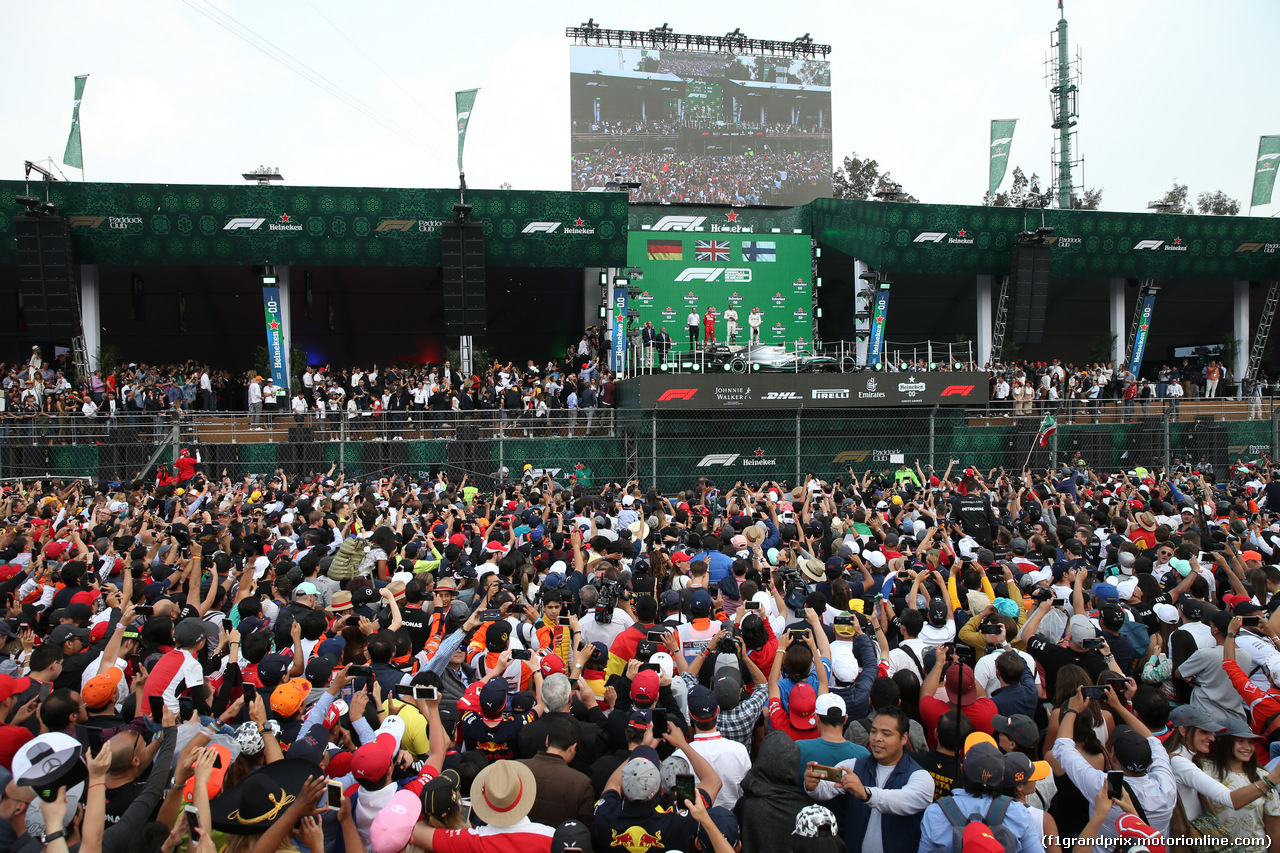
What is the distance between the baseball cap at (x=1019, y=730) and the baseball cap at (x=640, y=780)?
5.69ft

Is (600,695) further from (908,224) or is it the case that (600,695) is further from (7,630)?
(908,224)

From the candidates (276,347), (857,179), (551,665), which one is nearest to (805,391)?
(276,347)

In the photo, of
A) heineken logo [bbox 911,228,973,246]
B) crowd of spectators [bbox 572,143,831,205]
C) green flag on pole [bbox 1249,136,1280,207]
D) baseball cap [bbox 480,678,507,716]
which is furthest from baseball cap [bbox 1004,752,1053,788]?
crowd of spectators [bbox 572,143,831,205]

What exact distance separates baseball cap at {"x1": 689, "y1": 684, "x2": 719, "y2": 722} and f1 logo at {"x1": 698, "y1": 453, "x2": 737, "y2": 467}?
584 inches

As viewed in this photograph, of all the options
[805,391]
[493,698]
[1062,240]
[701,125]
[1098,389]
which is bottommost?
[493,698]

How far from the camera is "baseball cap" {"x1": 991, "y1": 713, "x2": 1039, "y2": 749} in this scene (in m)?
4.21

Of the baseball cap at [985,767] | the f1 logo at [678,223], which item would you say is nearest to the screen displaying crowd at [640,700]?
the baseball cap at [985,767]

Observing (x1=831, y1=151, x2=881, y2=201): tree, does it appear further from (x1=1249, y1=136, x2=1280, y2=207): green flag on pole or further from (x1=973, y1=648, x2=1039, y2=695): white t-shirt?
(x1=973, y1=648, x2=1039, y2=695): white t-shirt

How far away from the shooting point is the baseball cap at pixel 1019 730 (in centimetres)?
421

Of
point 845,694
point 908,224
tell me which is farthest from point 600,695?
point 908,224

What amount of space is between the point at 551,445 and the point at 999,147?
1861 cm

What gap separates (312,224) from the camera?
24.8m

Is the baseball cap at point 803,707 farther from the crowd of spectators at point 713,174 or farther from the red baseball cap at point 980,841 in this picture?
the crowd of spectators at point 713,174

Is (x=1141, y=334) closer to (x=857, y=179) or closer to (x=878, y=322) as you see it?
(x=878, y=322)
